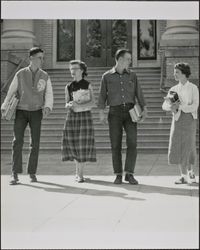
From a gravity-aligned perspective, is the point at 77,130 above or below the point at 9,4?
below

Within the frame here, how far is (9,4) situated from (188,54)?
401 inches

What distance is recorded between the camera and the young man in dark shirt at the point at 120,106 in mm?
6223

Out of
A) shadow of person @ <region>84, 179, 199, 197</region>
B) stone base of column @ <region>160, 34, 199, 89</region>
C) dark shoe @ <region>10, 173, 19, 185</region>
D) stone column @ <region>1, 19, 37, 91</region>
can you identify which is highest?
stone column @ <region>1, 19, 37, 91</region>

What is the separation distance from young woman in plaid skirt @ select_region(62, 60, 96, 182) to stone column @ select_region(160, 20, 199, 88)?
675 cm

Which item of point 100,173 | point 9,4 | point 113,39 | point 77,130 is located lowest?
point 100,173

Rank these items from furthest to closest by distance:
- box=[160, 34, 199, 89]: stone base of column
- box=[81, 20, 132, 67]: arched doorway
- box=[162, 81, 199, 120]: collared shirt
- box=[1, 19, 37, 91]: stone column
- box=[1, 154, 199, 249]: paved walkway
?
box=[81, 20, 132, 67]: arched doorway
box=[1, 19, 37, 91]: stone column
box=[160, 34, 199, 89]: stone base of column
box=[162, 81, 199, 120]: collared shirt
box=[1, 154, 199, 249]: paved walkway

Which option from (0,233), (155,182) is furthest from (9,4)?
(155,182)

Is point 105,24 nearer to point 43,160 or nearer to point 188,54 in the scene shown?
point 188,54

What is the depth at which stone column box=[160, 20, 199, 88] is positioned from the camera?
42.9ft

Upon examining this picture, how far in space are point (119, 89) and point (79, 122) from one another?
2.33 feet

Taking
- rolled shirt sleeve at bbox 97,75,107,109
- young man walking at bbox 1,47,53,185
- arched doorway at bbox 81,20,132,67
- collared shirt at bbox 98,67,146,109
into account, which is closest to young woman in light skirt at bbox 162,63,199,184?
collared shirt at bbox 98,67,146,109

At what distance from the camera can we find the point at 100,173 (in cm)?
745

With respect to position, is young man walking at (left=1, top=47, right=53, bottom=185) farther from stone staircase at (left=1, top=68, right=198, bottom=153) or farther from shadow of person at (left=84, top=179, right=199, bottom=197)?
stone staircase at (left=1, top=68, right=198, bottom=153)

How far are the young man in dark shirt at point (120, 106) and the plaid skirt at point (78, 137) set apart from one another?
0.28m
